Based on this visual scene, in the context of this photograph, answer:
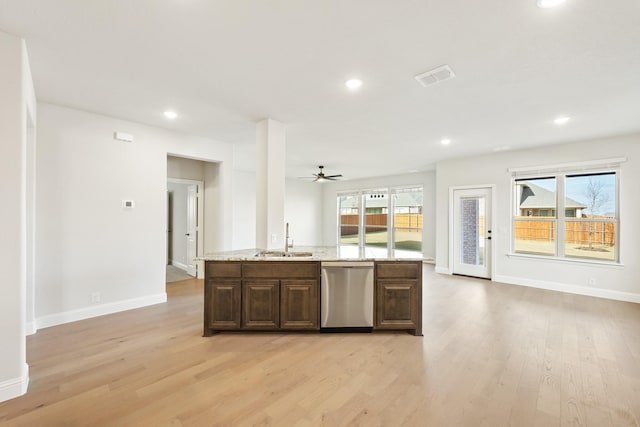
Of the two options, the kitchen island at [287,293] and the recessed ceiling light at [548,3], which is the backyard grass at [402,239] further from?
the recessed ceiling light at [548,3]

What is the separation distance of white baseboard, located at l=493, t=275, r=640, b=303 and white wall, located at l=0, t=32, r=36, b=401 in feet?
22.8

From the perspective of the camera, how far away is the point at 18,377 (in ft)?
6.92

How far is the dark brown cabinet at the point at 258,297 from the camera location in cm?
318

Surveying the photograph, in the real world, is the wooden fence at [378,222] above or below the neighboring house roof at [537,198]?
below

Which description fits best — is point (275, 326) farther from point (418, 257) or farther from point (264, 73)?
point (264, 73)

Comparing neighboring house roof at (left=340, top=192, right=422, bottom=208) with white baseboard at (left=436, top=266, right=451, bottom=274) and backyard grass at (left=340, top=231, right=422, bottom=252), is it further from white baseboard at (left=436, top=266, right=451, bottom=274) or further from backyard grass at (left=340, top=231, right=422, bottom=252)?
white baseboard at (left=436, top=266, right=451, bottom=274)

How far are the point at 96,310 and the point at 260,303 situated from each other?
2.38m

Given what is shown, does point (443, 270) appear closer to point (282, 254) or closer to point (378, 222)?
point (378, 222)

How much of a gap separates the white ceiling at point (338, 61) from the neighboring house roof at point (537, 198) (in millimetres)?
1485

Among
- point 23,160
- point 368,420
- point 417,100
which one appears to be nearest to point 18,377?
point 23,160

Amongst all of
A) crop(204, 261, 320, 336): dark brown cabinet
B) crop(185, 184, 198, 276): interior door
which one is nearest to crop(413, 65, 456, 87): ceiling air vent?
crop(204, 261, 320, 336): dark brown cabinet

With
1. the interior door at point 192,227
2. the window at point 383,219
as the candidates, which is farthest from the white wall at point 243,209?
the window at point 383,219

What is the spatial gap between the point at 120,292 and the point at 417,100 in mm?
4649

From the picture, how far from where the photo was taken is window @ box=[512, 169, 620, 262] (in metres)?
4.79
